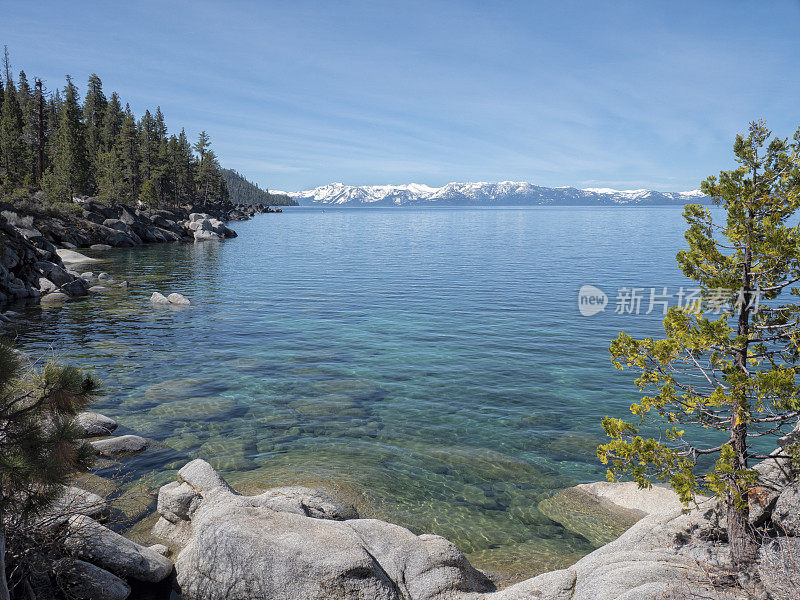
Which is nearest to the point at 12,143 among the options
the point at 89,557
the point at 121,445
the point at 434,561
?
the point at 121,445

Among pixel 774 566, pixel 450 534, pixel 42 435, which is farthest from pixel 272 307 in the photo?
pixel 774 566

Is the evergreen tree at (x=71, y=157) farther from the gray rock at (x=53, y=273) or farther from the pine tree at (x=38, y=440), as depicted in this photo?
the pine tree at (x=38, y=440)

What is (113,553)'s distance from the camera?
980 cm

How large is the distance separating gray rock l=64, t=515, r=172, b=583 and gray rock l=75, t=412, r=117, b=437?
781 cm

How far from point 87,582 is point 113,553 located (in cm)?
82

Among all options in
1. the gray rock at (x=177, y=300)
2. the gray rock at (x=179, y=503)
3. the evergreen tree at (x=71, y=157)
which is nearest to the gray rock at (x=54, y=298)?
the gray rock at (x=177, y=300)

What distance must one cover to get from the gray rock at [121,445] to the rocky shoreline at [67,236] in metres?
6.48

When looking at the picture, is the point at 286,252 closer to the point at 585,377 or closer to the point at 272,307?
the point at 272,307

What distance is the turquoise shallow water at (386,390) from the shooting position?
1441 cm

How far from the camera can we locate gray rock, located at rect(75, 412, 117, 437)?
1700cm

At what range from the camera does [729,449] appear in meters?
7.51

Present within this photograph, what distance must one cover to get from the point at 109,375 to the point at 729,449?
79.3 feet

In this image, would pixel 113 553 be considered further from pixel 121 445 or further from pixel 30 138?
pixel 30 138

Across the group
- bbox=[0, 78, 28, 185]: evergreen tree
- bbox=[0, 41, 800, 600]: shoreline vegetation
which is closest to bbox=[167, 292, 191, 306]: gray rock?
bbox=[0, 41, 800, 600]: shoreline vegetation
